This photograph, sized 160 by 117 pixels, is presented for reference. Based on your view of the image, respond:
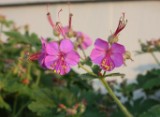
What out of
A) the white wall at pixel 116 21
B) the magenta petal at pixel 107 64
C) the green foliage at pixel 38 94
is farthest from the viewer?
the white wall at pixel 116 21

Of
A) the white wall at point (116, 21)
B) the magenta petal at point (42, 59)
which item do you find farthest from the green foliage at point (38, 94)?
the white wall at point (116, 21)

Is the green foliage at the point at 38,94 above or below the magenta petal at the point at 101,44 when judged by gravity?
below

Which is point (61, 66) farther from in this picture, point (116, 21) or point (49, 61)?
point (116, 21)

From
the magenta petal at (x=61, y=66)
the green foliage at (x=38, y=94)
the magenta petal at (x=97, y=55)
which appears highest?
the magenta petal at (x=97, y=55)

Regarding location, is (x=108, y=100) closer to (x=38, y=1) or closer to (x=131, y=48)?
(x=131, y=48)

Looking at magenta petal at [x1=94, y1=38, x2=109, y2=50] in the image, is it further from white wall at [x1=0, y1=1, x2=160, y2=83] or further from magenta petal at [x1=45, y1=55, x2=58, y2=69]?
white wall at [x1=0, y1=1, x2=160, y2=83]

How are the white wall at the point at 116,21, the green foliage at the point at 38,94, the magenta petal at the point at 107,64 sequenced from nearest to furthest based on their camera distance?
the magenta petal at the point at 107,64
the green foliage at the point at 38,94
the white wall at the point at 116,21

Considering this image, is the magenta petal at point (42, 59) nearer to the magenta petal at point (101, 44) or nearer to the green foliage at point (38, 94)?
the magenta petal at point (101, 44)
